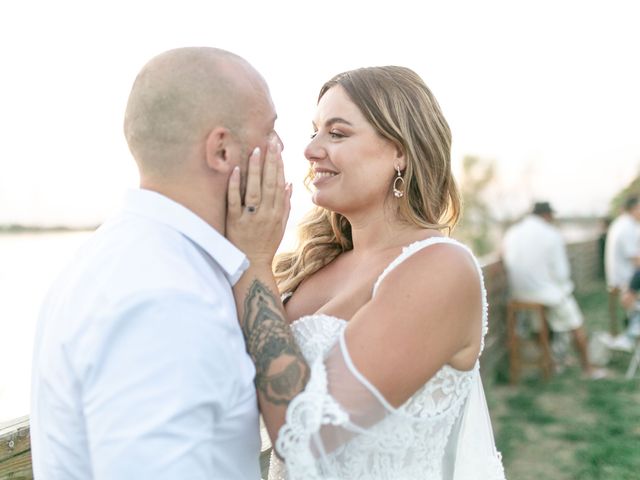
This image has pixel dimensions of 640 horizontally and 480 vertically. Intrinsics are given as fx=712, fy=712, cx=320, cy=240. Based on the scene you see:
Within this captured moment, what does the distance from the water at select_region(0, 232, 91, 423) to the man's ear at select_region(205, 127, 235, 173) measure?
179cm

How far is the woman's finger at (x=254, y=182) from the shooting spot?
167 cm

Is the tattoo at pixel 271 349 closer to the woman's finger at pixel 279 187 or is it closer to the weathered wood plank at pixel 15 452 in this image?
the woman's finger at pixel 279 187

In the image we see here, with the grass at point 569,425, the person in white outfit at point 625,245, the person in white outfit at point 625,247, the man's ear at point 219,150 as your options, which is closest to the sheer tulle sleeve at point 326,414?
the man's ear at point 219,150

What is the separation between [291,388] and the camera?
5.54 feet

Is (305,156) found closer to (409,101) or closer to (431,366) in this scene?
(409,101)

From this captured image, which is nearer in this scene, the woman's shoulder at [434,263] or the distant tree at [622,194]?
the woman's shoulder at [434,263]

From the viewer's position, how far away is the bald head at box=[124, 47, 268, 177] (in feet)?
5.12

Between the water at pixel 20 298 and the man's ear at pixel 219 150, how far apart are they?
5.87 feet

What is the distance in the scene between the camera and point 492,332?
7840 mm

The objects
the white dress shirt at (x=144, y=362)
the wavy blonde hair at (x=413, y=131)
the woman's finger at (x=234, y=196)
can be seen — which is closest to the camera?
the white dress shirt at (x=144, y=362)

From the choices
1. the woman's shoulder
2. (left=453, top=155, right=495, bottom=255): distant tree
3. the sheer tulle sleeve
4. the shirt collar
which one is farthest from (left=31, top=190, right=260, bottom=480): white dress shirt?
(left=453, top=155, right=495, bottom=255): distant tree

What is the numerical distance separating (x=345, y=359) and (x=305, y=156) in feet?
2.88

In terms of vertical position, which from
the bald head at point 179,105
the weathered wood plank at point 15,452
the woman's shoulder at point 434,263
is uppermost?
the bald head at point 179,105

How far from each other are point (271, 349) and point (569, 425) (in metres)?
5.39
